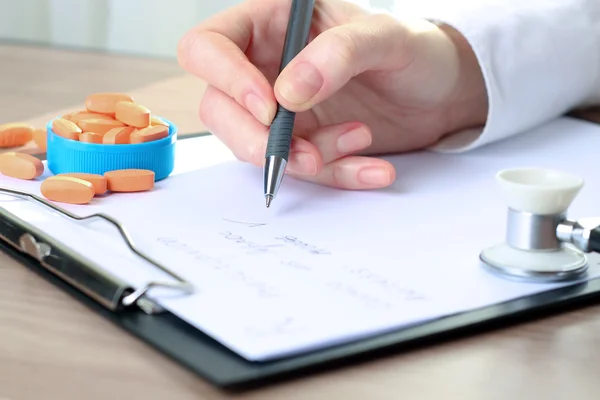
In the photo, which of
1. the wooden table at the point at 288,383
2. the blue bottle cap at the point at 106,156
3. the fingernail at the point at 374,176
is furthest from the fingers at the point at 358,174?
the wooden table at the point at 288,383

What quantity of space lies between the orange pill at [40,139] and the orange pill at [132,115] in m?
0.13

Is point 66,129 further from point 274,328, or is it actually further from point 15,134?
point 274,328

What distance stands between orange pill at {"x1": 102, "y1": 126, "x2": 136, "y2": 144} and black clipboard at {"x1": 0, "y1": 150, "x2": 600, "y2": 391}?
15 centimetres

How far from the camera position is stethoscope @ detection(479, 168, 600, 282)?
525 millimetres

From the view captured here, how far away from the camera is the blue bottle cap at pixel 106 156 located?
721 mm

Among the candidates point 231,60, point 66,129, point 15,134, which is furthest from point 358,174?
point 15,134

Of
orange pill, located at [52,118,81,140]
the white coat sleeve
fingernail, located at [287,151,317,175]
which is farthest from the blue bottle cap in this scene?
the white coat sleeve

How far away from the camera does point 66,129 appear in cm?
74

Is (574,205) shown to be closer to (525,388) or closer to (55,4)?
(525,388)

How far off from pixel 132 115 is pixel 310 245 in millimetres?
237

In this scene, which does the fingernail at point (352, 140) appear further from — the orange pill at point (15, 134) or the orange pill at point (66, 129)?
the orange pill at point (15, 134)

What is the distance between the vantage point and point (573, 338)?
495 mm

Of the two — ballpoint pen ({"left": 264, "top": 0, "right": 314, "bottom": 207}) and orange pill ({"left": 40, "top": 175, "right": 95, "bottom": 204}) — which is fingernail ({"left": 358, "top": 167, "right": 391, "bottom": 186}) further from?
orange pill ({"left": 40, "top": 175, "right": 95, "bottom": 204})

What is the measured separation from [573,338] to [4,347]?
30 centimetres
